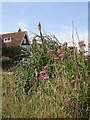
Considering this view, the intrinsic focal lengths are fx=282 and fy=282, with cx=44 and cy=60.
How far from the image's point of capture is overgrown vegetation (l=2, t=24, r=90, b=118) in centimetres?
313

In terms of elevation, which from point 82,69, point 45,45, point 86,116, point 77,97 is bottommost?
point 86,116

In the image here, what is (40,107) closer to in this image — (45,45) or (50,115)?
(50,115)

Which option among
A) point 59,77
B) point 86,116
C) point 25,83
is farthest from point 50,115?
point 25,83

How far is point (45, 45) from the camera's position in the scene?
192 inches

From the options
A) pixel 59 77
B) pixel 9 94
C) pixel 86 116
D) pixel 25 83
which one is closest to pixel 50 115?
pixel 86 116

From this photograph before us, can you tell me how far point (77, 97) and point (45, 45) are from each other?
1.88m

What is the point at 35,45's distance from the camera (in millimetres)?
5043

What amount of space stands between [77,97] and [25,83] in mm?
1359

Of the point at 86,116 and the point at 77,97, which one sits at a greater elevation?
the point at 77,97

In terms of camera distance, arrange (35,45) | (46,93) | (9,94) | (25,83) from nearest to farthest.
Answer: (46,93) < (9,94) < (25,83) < (35,45)

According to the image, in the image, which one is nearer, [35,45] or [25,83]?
[25,83]

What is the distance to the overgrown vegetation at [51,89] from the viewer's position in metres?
3.13

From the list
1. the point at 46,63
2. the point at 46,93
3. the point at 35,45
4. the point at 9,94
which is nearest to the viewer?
the point at 46,93

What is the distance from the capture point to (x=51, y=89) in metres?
3.53
